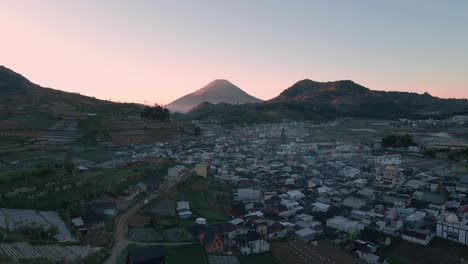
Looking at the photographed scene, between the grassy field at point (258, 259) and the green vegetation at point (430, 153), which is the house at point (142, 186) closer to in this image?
the grassy field at point (258, 259)

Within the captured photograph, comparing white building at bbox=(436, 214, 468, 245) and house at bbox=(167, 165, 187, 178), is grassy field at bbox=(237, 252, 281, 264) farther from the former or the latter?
house at bbox=(167, 165, 187, 178)

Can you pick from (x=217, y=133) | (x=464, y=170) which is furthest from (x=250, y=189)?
(x=217, y=133)

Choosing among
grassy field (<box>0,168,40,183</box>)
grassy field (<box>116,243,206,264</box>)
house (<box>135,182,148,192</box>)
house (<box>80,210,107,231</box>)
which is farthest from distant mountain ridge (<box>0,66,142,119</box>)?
grassy field (<box>116,243,206,264</box>)

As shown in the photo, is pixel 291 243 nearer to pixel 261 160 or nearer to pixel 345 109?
pixel 261 160

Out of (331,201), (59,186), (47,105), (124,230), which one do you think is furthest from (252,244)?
(47,105)

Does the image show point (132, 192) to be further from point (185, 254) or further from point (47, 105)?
point (47, 105)

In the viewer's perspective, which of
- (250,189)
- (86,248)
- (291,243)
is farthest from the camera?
(250,189)

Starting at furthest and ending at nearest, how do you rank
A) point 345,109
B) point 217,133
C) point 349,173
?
point 345,109 < point 217,133 < point 349,173
